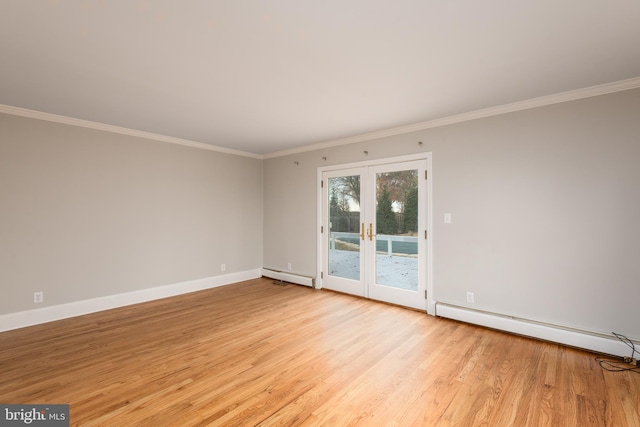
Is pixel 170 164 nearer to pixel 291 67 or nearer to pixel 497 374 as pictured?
pixel 291 67

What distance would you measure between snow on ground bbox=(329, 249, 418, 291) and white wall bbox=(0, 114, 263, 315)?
1980 millimetres

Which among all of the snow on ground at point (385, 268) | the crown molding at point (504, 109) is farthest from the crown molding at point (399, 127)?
the snow on ground at point (385, 268)

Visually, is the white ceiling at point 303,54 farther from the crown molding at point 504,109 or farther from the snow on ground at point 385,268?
the snow on ground at point 385,268

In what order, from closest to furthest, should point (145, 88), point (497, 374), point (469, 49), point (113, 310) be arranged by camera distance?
1. point (469, 49)
2. point (497, 374)
3. point (145, 88)
4. point (113, 310)

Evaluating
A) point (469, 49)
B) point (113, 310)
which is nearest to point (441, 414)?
point (469, 49)

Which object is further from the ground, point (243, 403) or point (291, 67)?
point (291, 67)

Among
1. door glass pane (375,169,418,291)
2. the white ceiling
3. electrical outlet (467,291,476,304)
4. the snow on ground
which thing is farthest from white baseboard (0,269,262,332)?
electrical outlet (467,291,476,304)

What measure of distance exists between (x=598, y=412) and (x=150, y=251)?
17.1ft

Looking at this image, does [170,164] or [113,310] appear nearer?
[113,310]

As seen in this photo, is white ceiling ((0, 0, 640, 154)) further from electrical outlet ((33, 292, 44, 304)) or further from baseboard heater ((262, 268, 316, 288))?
baseboard heater ((262, 268, 316, 288))

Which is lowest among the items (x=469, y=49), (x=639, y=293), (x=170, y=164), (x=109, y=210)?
(x=639, y=293)

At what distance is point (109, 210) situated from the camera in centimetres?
411

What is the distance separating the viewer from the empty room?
6.40ft

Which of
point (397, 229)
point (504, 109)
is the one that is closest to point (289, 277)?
point (397, 229)
